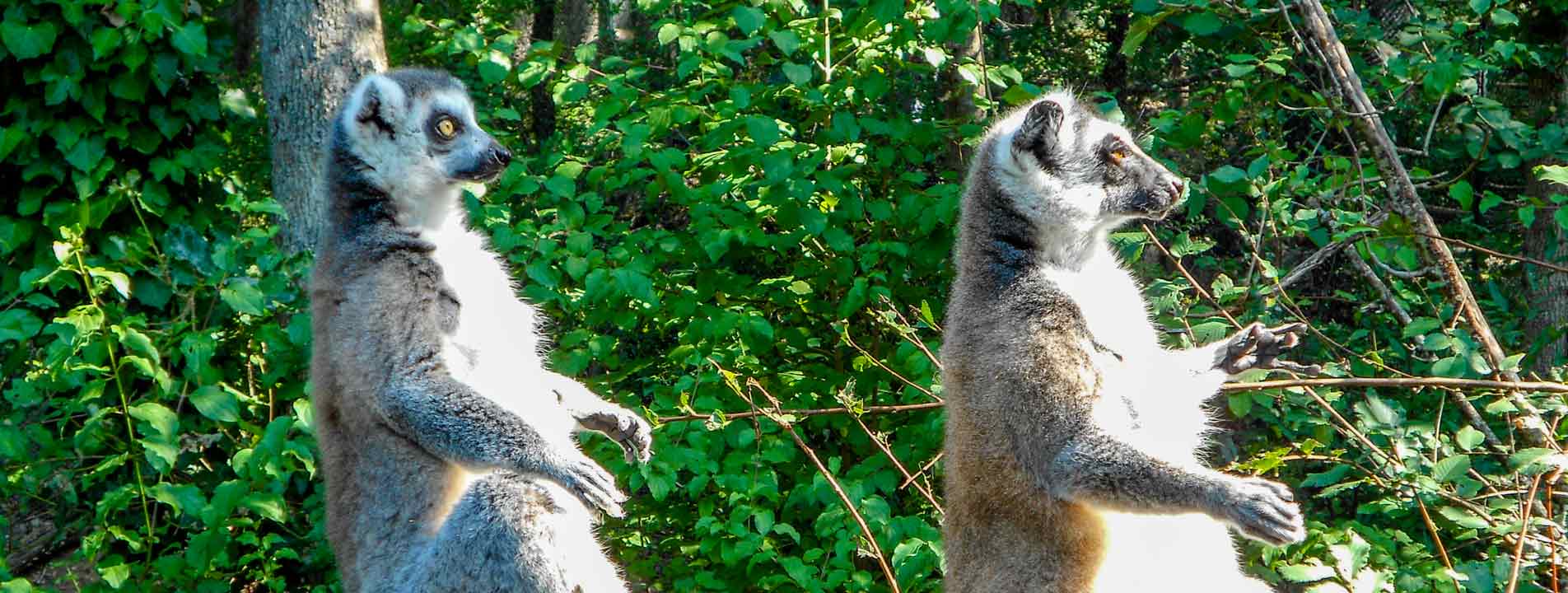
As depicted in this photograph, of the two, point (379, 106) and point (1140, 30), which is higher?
point (379, 106)

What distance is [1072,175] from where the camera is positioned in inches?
159

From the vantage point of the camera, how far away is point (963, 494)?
3.76m

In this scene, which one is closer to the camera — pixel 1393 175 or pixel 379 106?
pixel 379 106

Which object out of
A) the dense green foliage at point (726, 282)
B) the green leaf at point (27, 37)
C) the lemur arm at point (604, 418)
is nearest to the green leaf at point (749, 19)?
the dense green foliage at point (726, 282)

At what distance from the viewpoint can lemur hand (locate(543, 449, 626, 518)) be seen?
3.54 metres

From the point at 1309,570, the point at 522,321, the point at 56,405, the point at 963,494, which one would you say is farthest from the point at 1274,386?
the point at 56,405

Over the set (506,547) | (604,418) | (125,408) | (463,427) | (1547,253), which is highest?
(463,427)

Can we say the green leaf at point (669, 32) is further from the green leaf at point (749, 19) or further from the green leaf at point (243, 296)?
the green leaf at point (243, 296)

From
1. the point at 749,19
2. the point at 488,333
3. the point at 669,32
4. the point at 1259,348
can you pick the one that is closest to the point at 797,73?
the point at 749,19

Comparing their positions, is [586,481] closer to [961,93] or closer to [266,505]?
[266,505]

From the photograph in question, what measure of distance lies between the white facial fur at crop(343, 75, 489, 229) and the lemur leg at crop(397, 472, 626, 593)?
3.19 feet

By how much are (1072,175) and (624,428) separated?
5.19ft

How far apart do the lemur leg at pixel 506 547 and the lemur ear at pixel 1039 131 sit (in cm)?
168

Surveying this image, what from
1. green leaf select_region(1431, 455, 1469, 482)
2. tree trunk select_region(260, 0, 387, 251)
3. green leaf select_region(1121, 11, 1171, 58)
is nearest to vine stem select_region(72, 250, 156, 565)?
tree trunk select_region(260, 0, 387, 251)
